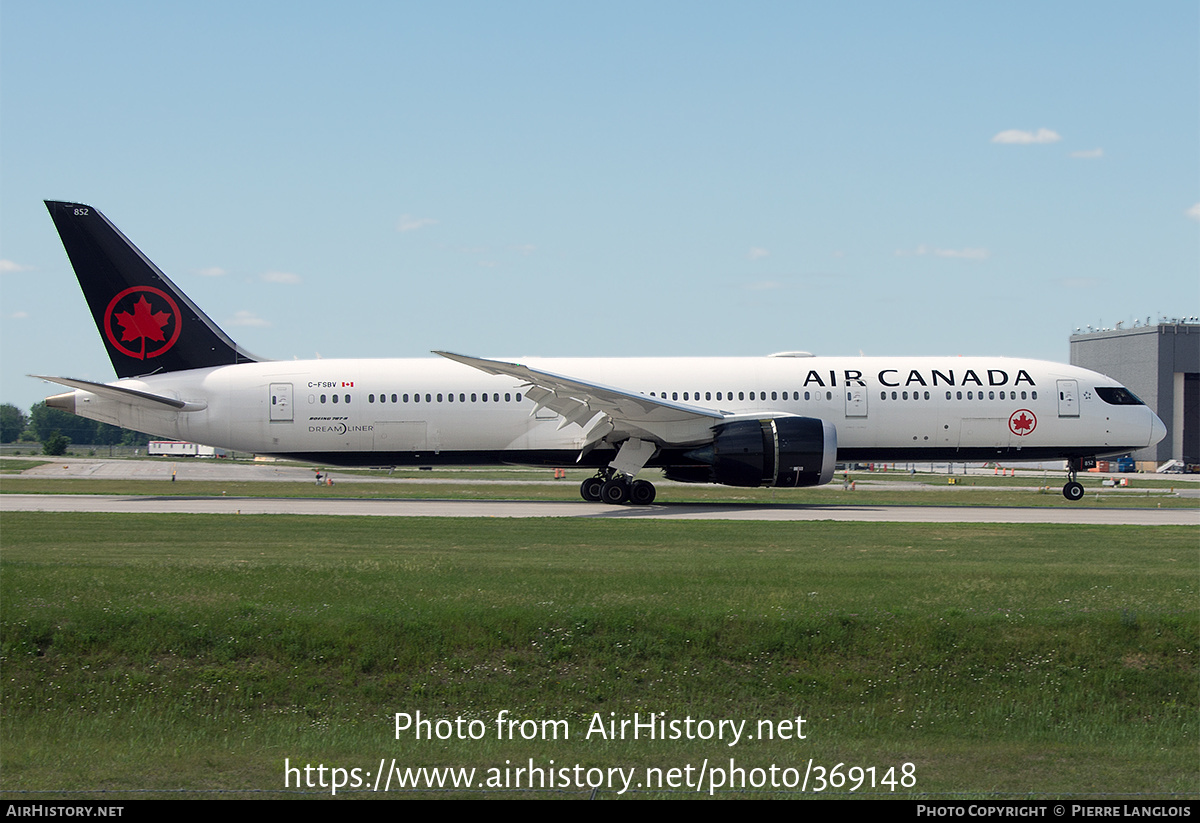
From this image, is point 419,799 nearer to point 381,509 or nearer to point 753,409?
point 381,509

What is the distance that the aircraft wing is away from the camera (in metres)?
28.4

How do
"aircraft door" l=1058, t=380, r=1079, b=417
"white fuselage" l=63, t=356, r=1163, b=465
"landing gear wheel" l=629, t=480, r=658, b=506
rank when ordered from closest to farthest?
1. "landing gear wheel" l=629, t=480, r=658, b=506
2. "white fuselage" l=63, t=356, r=1163, b=465
3. "aircraft door" l=1058, t=380, r=1079, b=417

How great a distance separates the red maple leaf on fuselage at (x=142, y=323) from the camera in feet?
105

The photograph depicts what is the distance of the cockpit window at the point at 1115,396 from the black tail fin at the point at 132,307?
26.3 meters

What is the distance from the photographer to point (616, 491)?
30.5 meters

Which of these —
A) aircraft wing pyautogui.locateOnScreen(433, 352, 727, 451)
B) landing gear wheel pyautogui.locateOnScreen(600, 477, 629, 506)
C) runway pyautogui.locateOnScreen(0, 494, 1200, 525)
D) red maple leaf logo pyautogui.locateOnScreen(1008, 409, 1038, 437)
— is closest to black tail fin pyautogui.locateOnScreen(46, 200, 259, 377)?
runway pyautogui.locateOnScreen(0, 494, 1200, 525)

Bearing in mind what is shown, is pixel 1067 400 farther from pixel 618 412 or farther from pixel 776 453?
pixel 618 412

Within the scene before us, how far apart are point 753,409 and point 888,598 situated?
58.0 feet

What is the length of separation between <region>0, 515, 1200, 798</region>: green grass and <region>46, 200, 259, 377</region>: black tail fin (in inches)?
704

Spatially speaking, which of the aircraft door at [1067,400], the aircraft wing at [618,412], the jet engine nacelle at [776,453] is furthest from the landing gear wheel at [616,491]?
the aircraft door at [1067,400]

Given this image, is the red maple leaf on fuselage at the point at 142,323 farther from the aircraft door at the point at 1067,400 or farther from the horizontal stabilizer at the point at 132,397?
the aircraft door at the point at 1067,400

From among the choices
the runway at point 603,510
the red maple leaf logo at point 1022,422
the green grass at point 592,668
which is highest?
the red maple leaf logo at point 1022,422

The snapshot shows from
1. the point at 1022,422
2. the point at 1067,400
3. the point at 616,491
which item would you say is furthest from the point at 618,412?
the point at 1067,400

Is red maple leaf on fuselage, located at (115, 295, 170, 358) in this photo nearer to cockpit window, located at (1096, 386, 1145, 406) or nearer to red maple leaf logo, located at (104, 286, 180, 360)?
red maple leaf logo, located at (104, 286, 180, 360)
